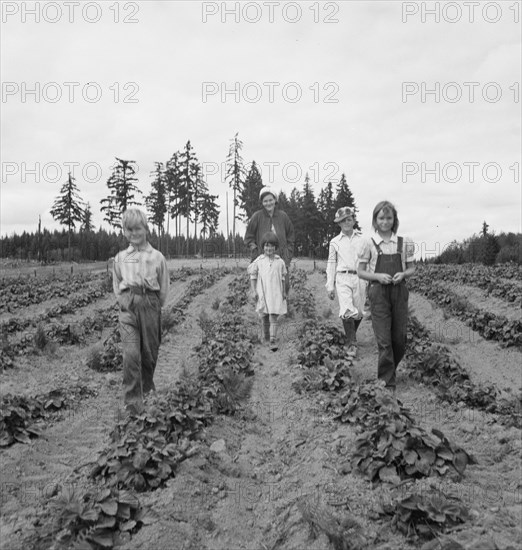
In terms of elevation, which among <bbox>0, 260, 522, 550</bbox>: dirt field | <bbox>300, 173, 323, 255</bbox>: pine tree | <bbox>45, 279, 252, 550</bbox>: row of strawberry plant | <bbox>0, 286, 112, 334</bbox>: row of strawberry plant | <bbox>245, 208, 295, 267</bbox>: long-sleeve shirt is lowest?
<bbox>0, 260, 522, 550</bbox>: dirt field

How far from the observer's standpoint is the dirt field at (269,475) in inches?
114

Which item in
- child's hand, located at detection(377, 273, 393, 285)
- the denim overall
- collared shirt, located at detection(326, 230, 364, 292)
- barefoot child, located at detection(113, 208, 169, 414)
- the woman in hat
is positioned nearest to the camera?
barefoot child, located at detection(113, 208, 169, 414)

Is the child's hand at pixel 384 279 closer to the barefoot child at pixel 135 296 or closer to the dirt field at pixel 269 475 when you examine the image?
the dirt field at pixel 269 475

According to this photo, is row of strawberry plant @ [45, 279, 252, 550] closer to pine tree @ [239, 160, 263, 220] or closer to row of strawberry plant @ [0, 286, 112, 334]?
row of strawberry plant @ [0, 286, 112, 334]

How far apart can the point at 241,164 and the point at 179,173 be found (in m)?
6.65

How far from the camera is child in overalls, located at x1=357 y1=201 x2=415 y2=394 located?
545 cm

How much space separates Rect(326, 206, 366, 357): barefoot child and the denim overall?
1.67m

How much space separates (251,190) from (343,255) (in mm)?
47102

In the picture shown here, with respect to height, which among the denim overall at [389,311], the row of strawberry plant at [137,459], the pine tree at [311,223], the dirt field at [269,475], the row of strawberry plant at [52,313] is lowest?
the dirt field at [269,475]

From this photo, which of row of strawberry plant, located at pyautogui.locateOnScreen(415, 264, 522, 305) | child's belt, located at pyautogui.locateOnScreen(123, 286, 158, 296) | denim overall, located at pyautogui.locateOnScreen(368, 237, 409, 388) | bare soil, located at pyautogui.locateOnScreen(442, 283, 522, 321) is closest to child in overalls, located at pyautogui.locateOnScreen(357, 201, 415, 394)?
denim overall, located at pyautogui.locateOnScreen(368, 237, 409, 388)

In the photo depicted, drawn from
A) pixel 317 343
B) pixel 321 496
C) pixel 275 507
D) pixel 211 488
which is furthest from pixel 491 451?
pixel 317 343

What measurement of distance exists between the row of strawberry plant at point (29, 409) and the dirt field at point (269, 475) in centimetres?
12

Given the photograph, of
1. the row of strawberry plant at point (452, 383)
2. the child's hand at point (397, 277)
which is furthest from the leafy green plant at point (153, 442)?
the row of strawberry plant at point (452, 383)

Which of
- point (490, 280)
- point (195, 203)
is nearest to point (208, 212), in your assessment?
point (195, 203)
